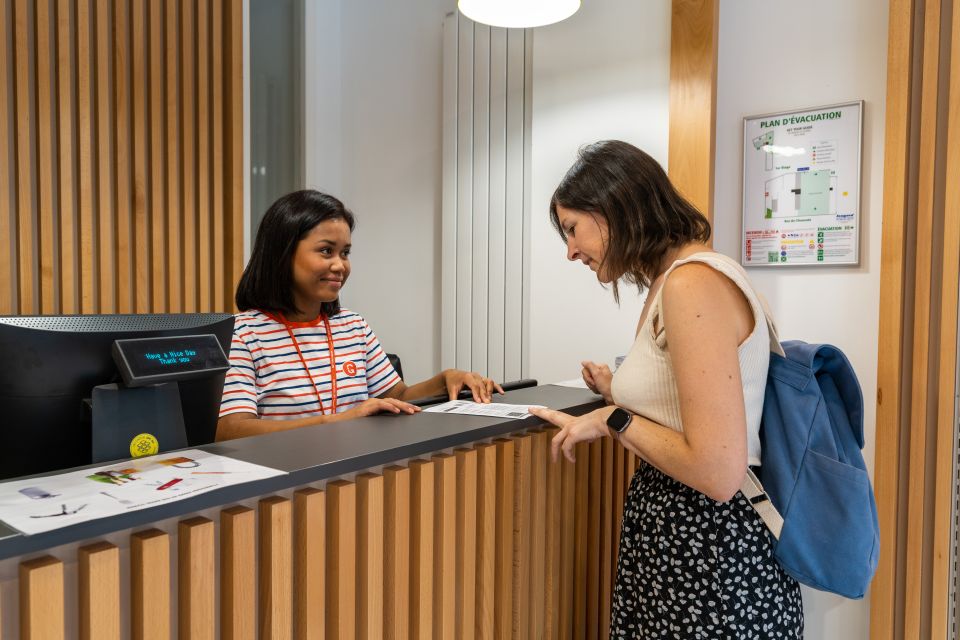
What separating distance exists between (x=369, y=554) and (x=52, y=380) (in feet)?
2.15

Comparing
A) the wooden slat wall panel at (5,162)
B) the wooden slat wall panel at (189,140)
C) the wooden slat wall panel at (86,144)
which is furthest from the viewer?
the wooden slat wall panel at (189,140)

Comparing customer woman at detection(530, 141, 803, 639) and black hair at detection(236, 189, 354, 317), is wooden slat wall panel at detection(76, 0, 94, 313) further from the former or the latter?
customer woman at detection(530, 141, 803, 639)

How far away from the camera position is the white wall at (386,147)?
4145 mm

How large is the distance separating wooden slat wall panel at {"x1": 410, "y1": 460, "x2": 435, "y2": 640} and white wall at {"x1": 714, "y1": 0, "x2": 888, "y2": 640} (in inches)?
79.8

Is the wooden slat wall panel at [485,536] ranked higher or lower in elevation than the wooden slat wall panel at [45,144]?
lower

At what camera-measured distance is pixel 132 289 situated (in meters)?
3.21

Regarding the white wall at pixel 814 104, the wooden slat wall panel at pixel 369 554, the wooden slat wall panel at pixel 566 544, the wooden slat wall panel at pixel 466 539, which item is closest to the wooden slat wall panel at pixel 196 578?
the wooden slat wall panel at pixel 369 554

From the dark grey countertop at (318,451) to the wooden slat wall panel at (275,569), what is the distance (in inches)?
1.6

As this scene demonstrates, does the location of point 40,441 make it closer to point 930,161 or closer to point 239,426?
point 239,426

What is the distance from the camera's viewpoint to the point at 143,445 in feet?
4.34

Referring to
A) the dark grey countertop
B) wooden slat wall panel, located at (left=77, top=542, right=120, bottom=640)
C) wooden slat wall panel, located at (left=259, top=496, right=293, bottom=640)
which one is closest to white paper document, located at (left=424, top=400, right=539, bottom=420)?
the dark grey countertop

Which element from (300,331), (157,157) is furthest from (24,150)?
(300,331)

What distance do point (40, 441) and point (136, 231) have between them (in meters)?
2.19

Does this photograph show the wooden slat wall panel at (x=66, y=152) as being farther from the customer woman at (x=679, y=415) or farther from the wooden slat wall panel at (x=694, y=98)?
the wooden slat wall panel at (x=694, y=98)
